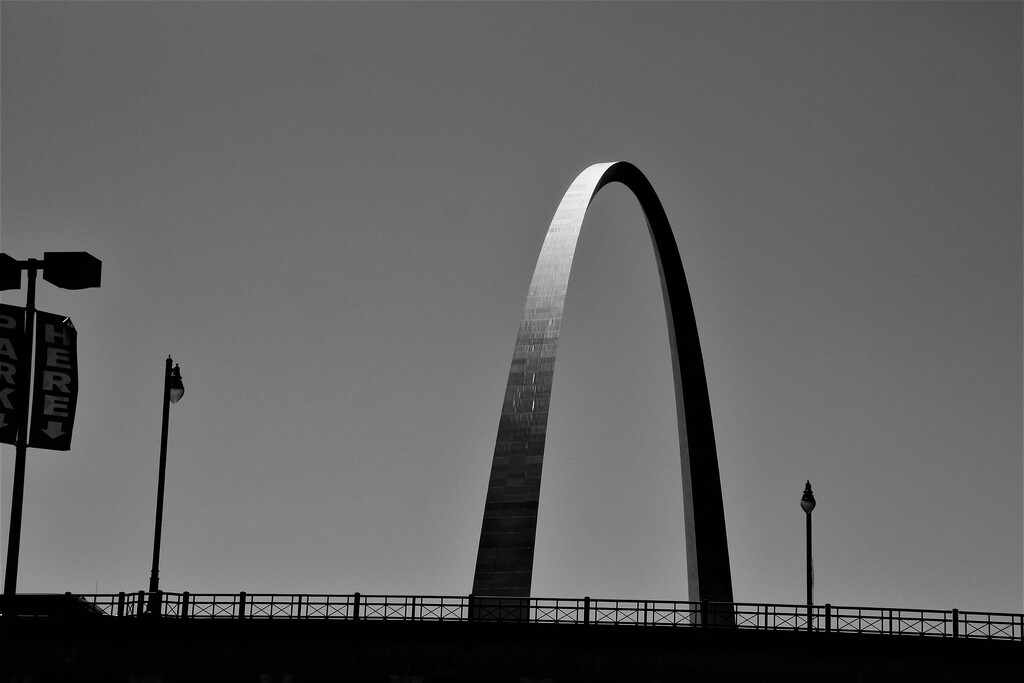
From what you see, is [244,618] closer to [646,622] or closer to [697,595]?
[646,622]

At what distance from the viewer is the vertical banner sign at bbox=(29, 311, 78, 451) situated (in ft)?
128

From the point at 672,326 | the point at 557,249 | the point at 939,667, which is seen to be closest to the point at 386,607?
the point at 939,667

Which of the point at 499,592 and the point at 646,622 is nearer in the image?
the point at 646,622

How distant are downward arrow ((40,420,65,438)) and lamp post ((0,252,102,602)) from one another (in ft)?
1.70

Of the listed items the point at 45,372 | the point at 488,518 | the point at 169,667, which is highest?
the point at 45,372

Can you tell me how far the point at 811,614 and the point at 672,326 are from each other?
25.5m

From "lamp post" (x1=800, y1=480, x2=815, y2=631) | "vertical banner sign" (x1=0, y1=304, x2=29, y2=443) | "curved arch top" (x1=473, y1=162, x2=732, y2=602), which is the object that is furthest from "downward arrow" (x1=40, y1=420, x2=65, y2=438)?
"lamp post" (x1=800, y1=480, x2=815, y2=631)

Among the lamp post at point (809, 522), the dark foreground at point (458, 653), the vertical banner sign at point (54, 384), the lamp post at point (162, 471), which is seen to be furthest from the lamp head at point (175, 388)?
the lamp post at point (809, 522)

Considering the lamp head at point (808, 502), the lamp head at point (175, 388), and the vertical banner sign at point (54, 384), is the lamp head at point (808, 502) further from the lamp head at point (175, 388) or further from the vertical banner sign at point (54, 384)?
the vertical banner sign at point (54, 384)

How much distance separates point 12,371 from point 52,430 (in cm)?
192

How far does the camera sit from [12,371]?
38688mm

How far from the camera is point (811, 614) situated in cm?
3784

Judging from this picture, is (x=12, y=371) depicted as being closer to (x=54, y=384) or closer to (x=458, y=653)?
(x=54, y=384)

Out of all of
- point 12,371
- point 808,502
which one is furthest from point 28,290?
point 808,502
